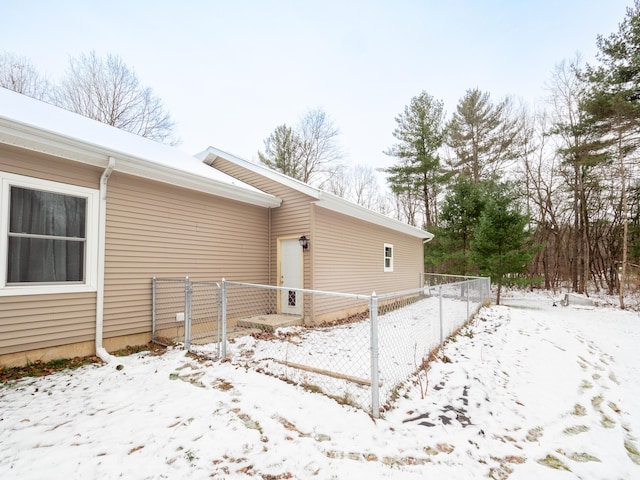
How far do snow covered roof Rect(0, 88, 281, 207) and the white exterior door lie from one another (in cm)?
132

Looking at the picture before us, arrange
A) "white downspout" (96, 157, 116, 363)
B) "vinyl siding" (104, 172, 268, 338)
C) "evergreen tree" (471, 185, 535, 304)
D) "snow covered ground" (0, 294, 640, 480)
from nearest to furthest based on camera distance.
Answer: "snow covered ground" (0, 294, 640, 480)
"white downspout" (96, 157, 116, 363)
"vinyl siding" (104, 172, 268, 338)
"evergreen tree" (471, 185, 535, 304)

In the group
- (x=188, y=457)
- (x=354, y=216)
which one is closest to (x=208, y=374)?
(x=188, y=457)

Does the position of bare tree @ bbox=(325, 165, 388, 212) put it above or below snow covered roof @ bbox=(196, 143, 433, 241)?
above

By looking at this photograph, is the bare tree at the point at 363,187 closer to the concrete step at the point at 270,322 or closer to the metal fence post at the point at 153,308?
the concrete step at the point at 270,322

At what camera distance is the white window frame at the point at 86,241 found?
3.84 metres

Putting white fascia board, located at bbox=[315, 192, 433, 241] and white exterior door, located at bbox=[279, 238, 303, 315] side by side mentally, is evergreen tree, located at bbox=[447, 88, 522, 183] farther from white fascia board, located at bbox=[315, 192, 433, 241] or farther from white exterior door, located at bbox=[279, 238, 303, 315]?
white exterior door, located at bbox=[279, 238, 303, 315]

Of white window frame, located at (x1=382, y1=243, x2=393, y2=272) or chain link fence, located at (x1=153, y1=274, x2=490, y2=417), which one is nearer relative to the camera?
chain link fence, located at (x1=153, y1=274, x2=490, y2=417)

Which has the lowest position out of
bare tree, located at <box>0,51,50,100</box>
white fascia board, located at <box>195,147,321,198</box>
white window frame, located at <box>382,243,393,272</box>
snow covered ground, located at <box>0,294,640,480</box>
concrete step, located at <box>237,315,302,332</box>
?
snow covered ground, located at <box>0,294,640,480</box>

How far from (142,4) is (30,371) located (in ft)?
38.6

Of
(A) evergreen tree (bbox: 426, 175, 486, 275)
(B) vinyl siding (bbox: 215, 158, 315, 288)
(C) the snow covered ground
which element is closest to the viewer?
(C) the snow covered ground

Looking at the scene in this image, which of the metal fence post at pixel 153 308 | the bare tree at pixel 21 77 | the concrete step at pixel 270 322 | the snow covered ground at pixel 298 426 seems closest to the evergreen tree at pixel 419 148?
the concrete step at pixel 270 322

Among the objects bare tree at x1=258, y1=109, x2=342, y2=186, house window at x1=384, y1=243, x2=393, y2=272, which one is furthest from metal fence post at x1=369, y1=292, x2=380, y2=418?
bare tree at x1=258, y1=109, x2=342, y2=186

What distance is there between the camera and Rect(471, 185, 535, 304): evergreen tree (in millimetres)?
12039

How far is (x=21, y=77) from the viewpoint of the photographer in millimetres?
11820
